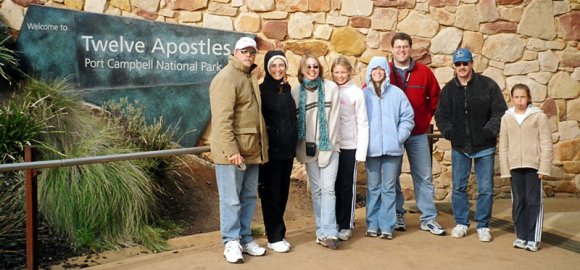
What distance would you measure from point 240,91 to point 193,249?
1.29m

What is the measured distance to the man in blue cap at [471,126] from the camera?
5.27 meters

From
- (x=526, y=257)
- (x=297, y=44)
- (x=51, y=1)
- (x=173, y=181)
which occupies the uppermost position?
(x=51, y=1)

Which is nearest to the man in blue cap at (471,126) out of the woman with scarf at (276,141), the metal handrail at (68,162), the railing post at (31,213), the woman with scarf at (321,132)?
the woman with scarf at (321,132)

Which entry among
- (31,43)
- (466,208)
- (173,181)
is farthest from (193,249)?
(31,43)

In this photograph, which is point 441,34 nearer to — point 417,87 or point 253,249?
point 417,87

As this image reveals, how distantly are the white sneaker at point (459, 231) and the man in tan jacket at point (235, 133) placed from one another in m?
1.79

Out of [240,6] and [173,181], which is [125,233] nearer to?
[173,181]

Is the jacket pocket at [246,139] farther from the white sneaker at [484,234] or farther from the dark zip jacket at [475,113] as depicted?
the white sneaker at [484,234]

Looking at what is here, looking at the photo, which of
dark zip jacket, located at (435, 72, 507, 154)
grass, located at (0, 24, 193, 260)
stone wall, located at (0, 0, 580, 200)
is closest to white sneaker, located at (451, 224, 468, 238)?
dark zip jacket, located at (435, 72, 507, 154)

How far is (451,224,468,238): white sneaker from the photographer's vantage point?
5.39 m

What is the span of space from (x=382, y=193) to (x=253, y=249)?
122cm

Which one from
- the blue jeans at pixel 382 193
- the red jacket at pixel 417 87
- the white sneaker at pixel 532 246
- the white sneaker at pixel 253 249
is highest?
the red jacket at pixel 417 87

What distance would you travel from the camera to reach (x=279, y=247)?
489 centimetres

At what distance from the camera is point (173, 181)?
21.1 feet
